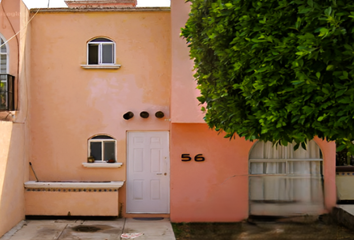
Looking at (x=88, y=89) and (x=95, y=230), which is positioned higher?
(x=88, y=89)

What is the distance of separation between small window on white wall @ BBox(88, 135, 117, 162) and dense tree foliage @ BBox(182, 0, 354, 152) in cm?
480

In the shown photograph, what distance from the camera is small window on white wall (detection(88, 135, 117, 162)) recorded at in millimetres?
10039

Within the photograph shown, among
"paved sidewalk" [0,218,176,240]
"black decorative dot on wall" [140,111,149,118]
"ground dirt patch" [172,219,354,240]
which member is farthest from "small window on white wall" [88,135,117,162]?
"ground dirt patch" [172,219,354,240]

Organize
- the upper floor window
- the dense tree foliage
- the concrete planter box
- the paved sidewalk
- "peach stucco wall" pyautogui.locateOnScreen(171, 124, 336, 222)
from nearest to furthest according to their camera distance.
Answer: the dense tree foliage
the paved sidewalk
the upper floor window
"peach stucco wall" pyautogui.locateOnScreen(171, 124, 336, 222)
the concrete planter box

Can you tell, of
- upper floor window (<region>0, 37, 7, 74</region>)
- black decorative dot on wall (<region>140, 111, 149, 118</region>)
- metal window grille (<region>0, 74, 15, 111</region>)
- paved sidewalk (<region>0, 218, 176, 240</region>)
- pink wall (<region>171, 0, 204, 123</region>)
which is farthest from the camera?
black decorative dot on wall (<region>140, 111, 149, 118</region>)

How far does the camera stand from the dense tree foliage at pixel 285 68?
3.87m

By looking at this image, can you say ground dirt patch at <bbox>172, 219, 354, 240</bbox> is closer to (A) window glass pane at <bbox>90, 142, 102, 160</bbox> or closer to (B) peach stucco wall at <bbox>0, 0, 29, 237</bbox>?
(A) window glass pane at <bbox>90, 142, 102, 160</bbox>

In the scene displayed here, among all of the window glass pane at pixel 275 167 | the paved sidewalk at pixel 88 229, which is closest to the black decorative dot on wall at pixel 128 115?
the paved sidewalk at pixel 88 229

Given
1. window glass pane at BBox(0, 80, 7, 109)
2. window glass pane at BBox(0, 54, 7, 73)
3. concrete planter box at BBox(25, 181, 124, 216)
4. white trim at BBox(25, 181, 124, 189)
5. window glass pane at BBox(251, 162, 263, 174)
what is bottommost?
concrete planter box at BBox(25, 181, 124, 216)

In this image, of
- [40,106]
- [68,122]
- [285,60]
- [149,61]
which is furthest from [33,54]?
[285,60]

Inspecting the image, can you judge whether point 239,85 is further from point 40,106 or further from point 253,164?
point 40,106

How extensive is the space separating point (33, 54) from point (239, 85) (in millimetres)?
6774

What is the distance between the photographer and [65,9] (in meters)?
9.85

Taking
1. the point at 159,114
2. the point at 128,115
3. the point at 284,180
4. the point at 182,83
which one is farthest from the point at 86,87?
the point at 284,180
